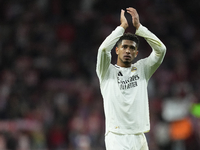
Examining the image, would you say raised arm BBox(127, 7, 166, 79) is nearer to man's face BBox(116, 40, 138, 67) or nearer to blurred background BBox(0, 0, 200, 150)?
man's face BBox(116, 40, 138, 67)

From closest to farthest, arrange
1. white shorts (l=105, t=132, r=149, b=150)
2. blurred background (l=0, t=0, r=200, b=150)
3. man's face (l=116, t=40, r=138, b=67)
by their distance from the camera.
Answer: white shorts (l=105, t=132, r=149, b=150) < man's face (l=116, t=40, r=138, b=67) < blurred background (l=0, t=0, r=200, b=150)

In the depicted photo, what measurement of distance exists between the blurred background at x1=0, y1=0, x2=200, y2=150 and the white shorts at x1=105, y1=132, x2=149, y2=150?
485 cm

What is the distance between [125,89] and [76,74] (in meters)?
7.44

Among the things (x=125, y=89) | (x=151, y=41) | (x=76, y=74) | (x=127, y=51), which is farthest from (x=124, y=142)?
(x=76, y=74)

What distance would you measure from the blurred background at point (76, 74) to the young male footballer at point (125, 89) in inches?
192

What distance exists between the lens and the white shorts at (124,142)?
5.39m

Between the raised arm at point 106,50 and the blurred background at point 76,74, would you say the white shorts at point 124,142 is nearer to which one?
the raised arm at point 106,50

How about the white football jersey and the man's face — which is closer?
the white football jersey

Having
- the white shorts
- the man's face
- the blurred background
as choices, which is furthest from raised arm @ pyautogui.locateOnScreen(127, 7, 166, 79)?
the blurred background

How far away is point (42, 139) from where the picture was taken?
10852 millimetres

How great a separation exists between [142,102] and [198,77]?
321 inches

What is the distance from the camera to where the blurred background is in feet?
36.4

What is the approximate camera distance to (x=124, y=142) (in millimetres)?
5395

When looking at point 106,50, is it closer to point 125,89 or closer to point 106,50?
point 106,50
